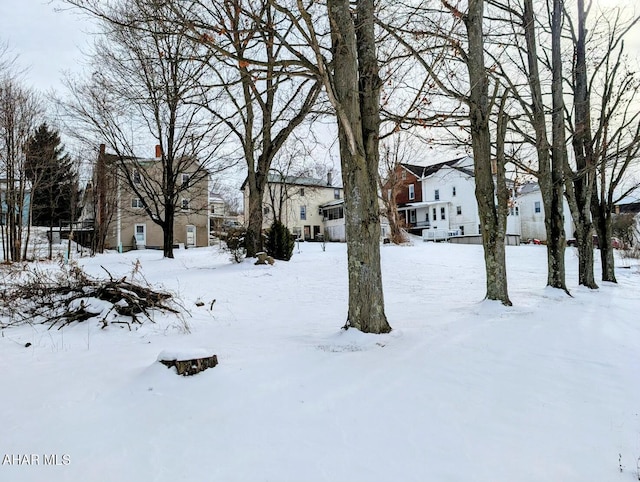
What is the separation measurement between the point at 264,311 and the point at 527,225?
36345mm

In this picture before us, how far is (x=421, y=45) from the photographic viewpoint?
243 inches

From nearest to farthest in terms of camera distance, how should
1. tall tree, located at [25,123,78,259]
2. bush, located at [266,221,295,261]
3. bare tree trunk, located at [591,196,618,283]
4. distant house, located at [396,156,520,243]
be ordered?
bare tree trunk, located at [591,196,618,283] < bush, located at [266,221,295,261] < tall tree, located at [25,123,78,259] < distant house, located at [396,156,520,243]

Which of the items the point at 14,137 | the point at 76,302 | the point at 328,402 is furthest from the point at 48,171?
the point at 328,402

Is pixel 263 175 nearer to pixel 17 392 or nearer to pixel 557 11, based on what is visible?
pixel 557 11

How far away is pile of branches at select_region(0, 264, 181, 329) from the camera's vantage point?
5141 millimetres

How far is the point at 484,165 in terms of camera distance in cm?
671

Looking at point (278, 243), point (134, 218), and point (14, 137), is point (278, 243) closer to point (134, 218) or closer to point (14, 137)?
point (14, 137)

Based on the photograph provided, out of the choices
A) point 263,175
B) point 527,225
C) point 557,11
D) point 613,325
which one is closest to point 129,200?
point 263,175

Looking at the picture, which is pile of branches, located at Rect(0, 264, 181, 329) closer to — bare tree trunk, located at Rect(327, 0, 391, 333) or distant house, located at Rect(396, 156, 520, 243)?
bare tree trunk, located at Rect(327, 0, 391, 333)

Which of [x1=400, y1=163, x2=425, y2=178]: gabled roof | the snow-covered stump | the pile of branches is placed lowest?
the snow-covered stump

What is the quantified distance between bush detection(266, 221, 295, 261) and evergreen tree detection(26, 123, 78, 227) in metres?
10.1

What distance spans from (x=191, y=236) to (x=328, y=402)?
99.6 ft

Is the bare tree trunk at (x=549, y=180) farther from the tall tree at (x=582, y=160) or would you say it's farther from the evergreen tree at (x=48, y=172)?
the evergreen tree at (x=48, y=172)

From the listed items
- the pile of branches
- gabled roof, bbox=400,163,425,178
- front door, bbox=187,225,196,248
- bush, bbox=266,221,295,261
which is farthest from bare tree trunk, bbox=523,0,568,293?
gabled roof, bbox=400,163,425,178
